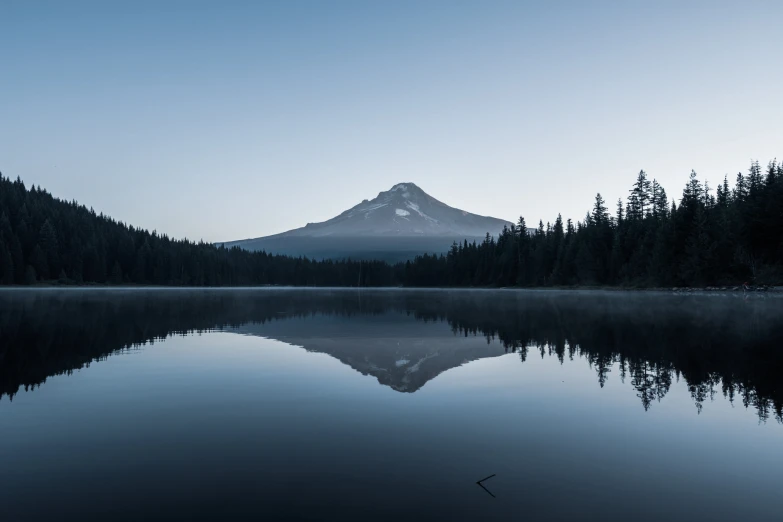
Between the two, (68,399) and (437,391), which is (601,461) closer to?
(437,391)

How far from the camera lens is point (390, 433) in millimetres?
12359

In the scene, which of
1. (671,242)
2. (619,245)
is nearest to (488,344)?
(671,242)

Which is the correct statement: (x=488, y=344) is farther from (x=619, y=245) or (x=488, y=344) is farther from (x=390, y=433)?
(x=619, y=245)

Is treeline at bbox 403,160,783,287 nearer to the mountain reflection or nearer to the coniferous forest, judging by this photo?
the coniferous forest

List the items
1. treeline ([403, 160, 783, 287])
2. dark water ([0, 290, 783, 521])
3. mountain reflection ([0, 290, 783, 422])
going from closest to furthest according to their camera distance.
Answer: dark water ([0, 290, 783, 521]) → mountain reflection ([0, 290, 783, 422]) → treeline ([403, 160, 783, 287])

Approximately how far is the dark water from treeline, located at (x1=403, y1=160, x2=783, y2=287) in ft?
287

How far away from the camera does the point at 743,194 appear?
116 meters

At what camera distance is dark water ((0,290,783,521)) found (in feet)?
27.6

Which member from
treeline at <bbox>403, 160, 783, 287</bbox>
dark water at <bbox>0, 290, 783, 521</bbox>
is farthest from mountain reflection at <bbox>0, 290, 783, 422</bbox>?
treeline at <bbox>403, 160, 783, 287</bbox>

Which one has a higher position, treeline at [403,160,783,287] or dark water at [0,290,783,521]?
treeline at [403,160,783,287]

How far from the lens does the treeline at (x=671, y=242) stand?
98.6m

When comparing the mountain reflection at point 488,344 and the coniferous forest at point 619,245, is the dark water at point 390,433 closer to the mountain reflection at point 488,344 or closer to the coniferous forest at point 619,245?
the mountain reflection at point 488,344

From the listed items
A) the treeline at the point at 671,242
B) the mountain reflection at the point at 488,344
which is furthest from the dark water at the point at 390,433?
the treeline at the point at 671,242

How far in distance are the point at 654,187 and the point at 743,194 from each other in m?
29.9
